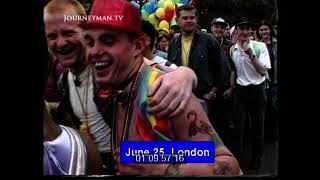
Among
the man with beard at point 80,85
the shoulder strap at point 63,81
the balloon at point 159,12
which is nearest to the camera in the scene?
the balloon at point 159,12

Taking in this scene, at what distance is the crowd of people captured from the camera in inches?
194

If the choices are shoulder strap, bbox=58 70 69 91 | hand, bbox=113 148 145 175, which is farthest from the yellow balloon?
hand, bbox=113 148 145 175

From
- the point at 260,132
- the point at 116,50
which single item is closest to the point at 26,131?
the point at 116,50

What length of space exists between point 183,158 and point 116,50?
1.16 meters

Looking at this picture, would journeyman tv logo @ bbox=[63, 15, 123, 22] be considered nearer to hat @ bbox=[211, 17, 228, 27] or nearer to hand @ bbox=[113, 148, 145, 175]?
hat @ bbox=[211, 17, 228, 27]

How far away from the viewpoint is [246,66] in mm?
4988

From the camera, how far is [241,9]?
4883 mm

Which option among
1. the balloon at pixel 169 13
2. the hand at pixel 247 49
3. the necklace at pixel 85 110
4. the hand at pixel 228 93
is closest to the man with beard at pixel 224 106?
the hand at pixel 228 93

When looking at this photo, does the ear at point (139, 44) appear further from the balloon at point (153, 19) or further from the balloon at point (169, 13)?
the balloon at point (169, 13)

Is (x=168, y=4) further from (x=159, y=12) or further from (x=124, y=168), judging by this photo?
(x=124, y=168)

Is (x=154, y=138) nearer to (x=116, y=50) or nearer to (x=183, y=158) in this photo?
(x=183, y=158)

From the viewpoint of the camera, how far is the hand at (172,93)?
4938mm

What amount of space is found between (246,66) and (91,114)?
1.50m

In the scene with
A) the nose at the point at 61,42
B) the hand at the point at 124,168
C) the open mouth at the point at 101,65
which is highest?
the nose at the point at 61,42
